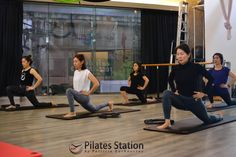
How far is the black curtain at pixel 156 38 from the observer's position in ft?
33.8

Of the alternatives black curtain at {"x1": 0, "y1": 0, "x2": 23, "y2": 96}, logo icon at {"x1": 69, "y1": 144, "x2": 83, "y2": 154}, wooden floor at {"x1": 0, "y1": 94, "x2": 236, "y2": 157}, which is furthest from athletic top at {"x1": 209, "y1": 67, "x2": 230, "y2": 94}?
black curtain at {"x1": 0, "y1": 0, "x2": 23, "y2": 96}

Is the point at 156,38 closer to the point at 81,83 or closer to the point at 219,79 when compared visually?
the point at 219,79

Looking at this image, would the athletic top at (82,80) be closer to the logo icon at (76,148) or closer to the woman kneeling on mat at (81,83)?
the woman kneeling on mat at (81,83)

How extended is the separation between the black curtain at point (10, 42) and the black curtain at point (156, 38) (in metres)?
3.71

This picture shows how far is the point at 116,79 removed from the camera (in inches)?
399

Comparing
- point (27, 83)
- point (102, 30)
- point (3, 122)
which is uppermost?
→ point (102, 30)

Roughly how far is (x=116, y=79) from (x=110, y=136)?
6438mm

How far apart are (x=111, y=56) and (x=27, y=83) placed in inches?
163

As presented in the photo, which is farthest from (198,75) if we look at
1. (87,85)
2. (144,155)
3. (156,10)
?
(156,10)

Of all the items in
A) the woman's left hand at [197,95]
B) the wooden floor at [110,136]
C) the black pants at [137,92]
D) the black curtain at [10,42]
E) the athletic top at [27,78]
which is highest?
the black curtain at [10,42]

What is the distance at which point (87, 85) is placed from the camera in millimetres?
5070

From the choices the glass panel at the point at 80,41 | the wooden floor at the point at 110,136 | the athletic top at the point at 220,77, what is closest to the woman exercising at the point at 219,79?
the athletic top at the point at 220,77

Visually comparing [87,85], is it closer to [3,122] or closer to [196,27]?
[3,122]

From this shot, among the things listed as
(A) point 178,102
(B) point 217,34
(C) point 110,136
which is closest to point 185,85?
(A) point 178,102
